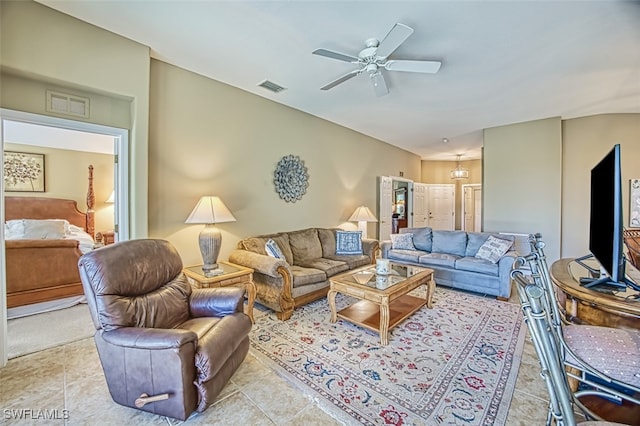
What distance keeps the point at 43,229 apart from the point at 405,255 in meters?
6.02

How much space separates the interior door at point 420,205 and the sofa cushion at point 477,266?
Answer: 421 cm

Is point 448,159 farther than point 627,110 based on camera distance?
Yes

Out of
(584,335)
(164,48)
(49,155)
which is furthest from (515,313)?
(49,155)

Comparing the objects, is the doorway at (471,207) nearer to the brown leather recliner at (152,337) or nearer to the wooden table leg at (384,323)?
the wooden table leg at (384,323)

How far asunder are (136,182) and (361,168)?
15.0 ft

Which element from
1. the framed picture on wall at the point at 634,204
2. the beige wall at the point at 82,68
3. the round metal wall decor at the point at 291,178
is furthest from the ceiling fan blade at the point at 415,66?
the framed picture on wall at the point at 634,204

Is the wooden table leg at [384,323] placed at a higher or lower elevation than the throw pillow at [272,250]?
lower

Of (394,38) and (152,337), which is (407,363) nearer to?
(152,337)

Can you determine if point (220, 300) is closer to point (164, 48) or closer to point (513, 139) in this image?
point (164, 48)

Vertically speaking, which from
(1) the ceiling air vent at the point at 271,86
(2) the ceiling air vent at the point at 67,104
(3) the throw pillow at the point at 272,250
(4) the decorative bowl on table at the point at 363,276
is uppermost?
(1) the ceiling air vent at the point at 271,86

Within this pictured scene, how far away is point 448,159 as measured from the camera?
362 inches

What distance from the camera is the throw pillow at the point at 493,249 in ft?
13.3

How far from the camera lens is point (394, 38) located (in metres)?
2.29

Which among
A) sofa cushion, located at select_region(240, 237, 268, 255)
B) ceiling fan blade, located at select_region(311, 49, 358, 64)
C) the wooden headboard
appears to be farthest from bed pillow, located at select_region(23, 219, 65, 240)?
ceiling fan blade, located at select_region(311, 49, 358, 64)
